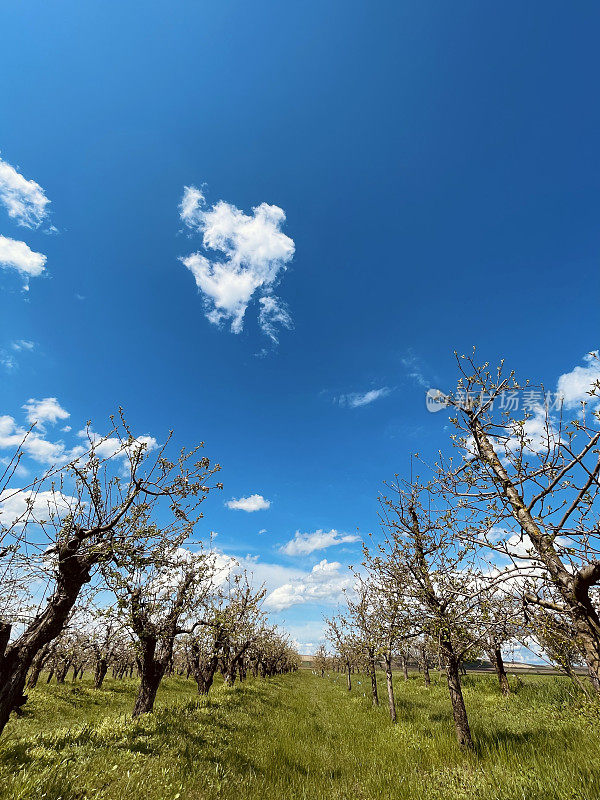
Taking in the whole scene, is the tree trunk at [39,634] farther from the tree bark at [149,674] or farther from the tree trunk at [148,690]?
the tree trunk at [148,690]

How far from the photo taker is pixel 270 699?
84.5 ft

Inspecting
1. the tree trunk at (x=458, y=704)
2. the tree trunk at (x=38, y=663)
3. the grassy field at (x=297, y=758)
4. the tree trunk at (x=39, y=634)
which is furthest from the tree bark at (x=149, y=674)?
the tree trunk at (x=458, y=704)

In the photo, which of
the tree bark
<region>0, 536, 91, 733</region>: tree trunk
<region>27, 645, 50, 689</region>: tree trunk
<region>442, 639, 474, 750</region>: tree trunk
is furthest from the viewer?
the tree bark

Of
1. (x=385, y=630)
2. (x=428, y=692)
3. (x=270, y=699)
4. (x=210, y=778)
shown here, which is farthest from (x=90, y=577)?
(x=428, y=692)

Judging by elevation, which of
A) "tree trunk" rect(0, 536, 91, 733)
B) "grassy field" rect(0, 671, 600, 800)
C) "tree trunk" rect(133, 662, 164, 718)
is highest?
"tree trunk" rect(0, 536, 91, 733)

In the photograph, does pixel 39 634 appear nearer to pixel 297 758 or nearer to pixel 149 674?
pixel 297 758

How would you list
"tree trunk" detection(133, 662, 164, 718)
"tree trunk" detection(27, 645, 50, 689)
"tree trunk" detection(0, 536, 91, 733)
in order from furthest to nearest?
"tree trunk" detection(133, 662, 164, 718) → "tree trunk" detection(27, 645, 50, 689) → "tree trunk" detection(0, 536, 91, 733)

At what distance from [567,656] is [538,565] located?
1290 millimetres

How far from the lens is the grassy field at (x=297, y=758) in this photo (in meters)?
7.76

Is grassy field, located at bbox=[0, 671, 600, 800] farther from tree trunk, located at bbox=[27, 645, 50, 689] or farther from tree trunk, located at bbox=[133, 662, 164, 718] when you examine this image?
tree trunk, located at bbox=[27, 645, 50, 689]

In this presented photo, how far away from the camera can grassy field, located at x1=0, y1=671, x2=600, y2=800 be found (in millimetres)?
7758

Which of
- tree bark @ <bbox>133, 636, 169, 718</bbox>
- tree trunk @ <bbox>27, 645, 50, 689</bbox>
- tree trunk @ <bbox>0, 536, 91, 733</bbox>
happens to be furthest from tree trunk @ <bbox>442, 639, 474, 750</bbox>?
tree trunk @ <bbox>27, 645, 50, 689</bbox>

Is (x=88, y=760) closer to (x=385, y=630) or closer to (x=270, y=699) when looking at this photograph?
(x=385, y=630)

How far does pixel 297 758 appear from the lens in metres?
11.7
